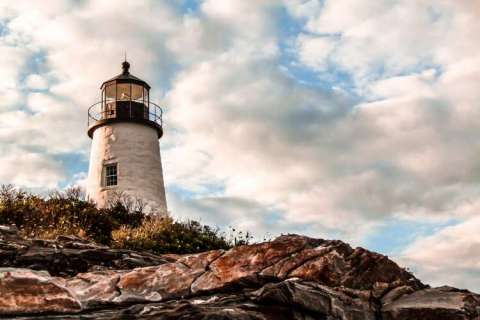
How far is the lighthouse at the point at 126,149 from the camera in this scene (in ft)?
104

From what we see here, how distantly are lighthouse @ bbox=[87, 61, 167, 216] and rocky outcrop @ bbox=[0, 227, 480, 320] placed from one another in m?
21.3

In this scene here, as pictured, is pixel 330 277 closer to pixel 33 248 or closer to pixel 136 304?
pixel 136 304

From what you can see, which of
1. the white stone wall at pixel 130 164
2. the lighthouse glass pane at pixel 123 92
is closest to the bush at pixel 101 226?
the white stone wall at pixel 130 164

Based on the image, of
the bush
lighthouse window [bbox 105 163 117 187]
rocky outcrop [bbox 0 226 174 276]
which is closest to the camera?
rocky outcrop [bbox 0 226 174 276]

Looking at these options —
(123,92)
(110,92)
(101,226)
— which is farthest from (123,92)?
(101,226)

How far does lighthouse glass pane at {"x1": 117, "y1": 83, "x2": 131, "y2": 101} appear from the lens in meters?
34.2

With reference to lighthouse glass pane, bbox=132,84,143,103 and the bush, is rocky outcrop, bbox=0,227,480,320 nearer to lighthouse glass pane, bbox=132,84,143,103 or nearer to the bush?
the bush

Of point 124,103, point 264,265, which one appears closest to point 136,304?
point 264,265

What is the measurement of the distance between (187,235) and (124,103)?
39.1 feet

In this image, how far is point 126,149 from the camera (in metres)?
32.7

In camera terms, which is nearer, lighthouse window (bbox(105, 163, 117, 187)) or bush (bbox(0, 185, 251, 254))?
bush (bbox(0, 185, 251, 254))

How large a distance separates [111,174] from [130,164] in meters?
1.09

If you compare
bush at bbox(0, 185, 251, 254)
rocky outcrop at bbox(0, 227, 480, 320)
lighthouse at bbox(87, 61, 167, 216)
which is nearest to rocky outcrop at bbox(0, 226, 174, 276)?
rocky outcrop at bbox(0, 227, 480, 320)

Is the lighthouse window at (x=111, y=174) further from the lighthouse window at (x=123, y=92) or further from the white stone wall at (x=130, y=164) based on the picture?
the lighthouse window at (x=123, y=92)
